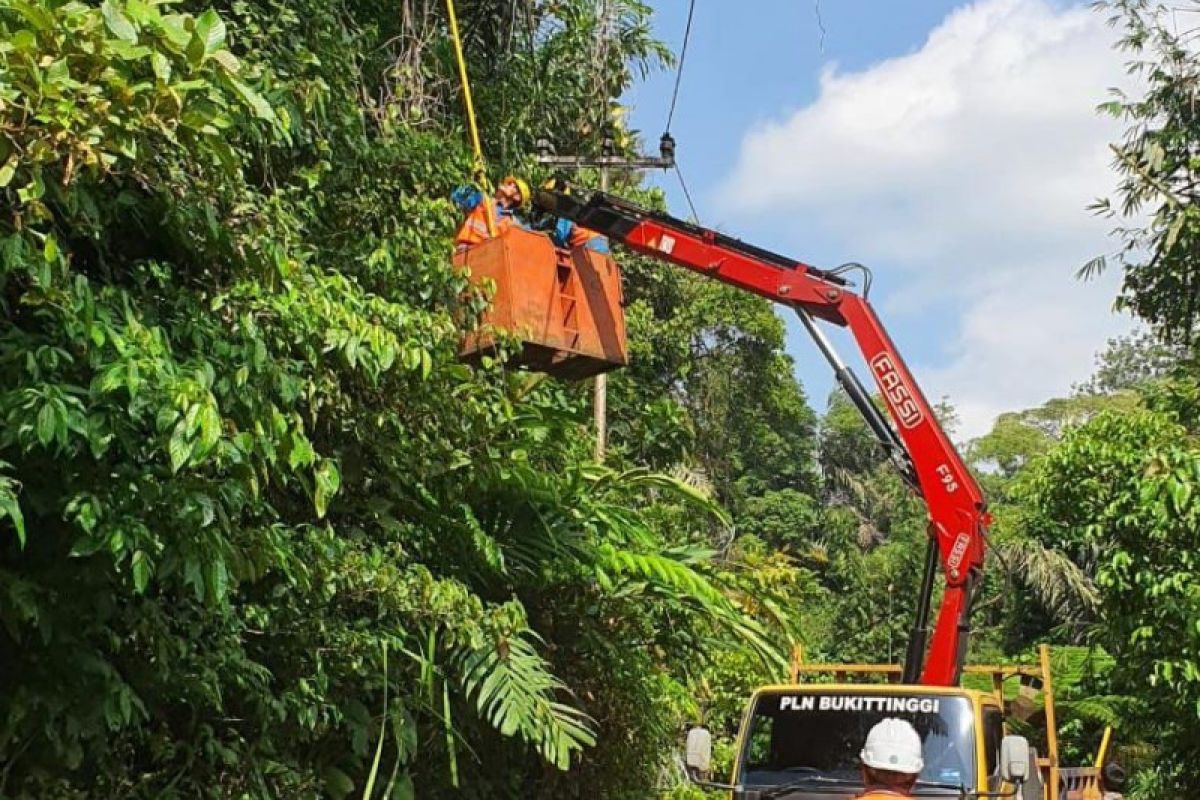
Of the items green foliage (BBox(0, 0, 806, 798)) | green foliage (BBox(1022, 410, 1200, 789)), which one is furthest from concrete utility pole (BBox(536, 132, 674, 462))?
green foliage (BBox(1022, 410, 1200, 789))

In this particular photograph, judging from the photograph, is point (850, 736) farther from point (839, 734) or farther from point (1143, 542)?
point (1143, 542)

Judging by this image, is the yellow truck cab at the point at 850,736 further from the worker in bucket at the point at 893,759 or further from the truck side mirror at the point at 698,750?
the worker in bucket at the point at 893,759

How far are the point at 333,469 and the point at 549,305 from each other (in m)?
2.08

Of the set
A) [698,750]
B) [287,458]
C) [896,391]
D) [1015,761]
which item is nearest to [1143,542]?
[896,391]

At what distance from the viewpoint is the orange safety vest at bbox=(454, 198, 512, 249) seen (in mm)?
6309

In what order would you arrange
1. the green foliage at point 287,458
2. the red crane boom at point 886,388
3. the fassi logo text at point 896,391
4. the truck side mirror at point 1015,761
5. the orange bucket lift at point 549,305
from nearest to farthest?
the green foliage at point 287,458 < the truck side mirror at point 1015,761 < the orange bucket lift at point 549,305 < the red crane boom at point 886,388 < the fassi logo text at point 896,391

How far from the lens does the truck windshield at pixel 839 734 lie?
5.77m

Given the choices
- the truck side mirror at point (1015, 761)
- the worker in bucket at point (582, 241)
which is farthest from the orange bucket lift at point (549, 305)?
the truck side mirror at point (1015, 761)

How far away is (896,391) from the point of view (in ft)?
26.2

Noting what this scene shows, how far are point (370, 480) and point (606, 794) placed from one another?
12.3ft

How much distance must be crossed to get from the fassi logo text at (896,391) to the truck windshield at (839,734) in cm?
236

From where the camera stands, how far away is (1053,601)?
75.8 ft

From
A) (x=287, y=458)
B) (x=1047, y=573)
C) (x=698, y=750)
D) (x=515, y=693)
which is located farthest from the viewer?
(x=1047, y=573)

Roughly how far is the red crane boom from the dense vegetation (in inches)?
37.3
